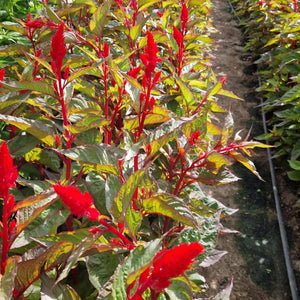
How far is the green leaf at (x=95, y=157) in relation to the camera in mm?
959

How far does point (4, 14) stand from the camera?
7.66 ft

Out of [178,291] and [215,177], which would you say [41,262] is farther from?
[215,177]

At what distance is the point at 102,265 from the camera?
94cm

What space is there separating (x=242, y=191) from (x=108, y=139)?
88.0 inches

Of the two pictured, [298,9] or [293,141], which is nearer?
[293,141]

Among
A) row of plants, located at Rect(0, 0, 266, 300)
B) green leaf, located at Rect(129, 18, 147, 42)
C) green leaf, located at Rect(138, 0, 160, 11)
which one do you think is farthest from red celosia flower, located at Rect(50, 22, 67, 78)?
green leaf, located at Rect(138, 0, 160, 11)

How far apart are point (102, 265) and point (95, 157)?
0.29 metres

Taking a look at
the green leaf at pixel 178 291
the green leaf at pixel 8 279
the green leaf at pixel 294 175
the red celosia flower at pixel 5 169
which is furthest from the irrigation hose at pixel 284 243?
the red celosia flower at pixel 5 169

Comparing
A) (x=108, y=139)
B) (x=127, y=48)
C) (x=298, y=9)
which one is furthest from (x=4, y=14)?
(x=298, y=9)

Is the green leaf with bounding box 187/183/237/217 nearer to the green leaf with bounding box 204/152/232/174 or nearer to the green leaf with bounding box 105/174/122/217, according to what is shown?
the green leaf with bounding box 204/152/232/174

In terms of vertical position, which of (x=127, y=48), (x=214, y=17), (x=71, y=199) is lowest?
(x=214, y=17)

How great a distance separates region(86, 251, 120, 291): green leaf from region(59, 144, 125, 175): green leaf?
0.74 feet

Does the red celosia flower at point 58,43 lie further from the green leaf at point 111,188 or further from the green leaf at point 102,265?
the green leaf at point 102,265

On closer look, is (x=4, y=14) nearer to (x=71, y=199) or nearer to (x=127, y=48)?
(x=127, y=48)
